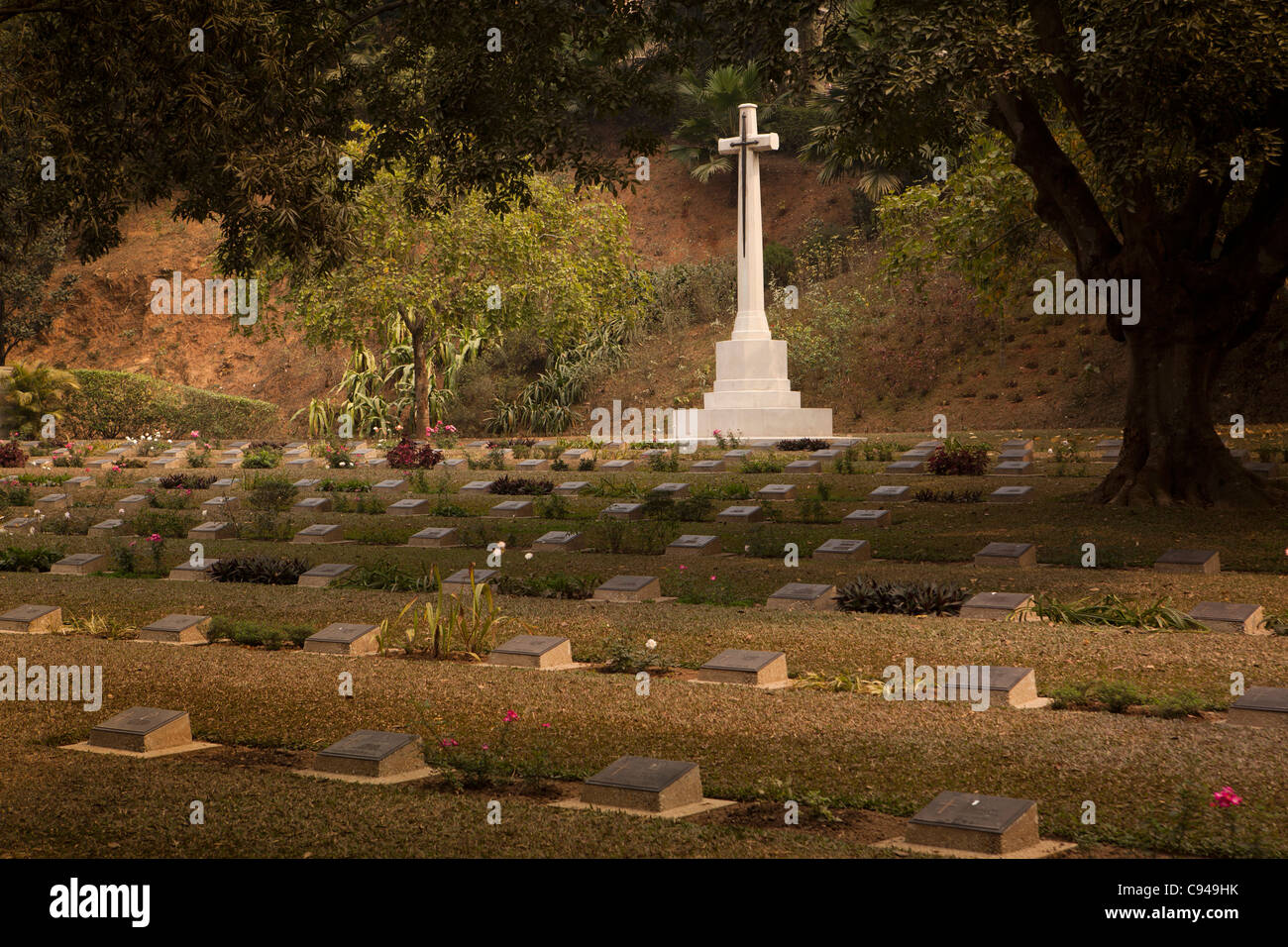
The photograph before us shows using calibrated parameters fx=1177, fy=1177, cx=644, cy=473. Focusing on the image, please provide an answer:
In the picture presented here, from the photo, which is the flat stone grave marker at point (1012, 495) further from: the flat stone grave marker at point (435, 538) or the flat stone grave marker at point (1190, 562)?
the flat stone grave marker at point (435, 538)

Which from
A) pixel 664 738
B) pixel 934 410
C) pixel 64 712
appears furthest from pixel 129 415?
pixel 664 738

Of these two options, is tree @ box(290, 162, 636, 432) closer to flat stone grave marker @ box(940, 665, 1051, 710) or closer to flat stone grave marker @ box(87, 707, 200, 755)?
flat stone grave marker @ box(87, 707, 200, 755)

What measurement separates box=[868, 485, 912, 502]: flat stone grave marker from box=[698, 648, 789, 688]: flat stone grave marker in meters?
8.20

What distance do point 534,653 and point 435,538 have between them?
579 centimetres

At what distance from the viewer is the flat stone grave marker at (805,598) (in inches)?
347

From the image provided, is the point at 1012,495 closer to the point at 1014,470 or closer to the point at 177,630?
the point at 1014,470

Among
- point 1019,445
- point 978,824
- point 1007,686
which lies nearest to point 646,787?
point 978,824

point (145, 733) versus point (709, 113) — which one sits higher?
point (709, 113)

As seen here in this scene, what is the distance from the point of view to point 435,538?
1277 centimetres

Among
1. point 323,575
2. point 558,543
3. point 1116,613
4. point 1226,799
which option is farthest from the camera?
point 558,543

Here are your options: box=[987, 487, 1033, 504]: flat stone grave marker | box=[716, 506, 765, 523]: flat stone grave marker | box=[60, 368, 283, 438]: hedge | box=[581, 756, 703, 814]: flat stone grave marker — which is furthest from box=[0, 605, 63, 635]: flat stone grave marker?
box=[60, 368, 283, 438]: hedge

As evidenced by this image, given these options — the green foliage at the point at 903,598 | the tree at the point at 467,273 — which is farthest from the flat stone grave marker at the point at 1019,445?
the green foliage at the point at 903,598

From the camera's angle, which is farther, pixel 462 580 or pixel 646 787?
pixel 462 580

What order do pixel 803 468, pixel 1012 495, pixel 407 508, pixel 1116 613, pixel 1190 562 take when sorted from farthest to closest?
pixel 803 468 < pixel 407 508 < pixel 1012 495 < pixel 1190 562 < pixel 1116 613
